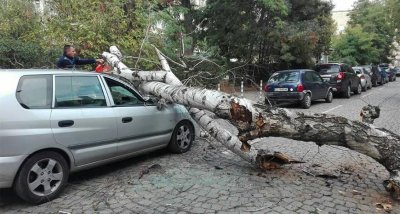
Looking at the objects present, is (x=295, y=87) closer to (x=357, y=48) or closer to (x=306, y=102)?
(x=306, y=102)

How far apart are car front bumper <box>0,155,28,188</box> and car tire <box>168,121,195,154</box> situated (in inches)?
116

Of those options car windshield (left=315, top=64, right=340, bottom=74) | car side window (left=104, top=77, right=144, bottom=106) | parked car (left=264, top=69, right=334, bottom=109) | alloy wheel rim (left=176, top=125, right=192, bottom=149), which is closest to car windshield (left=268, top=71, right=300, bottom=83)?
parked car (left=264, top=69, right=334, bottom=109)

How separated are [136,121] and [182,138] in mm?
1325

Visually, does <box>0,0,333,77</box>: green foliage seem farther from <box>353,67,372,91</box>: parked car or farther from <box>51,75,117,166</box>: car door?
<box>353,67,372,91</box>: parked car

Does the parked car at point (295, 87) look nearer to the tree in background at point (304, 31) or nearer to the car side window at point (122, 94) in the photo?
the tree in background at point (304, 31)

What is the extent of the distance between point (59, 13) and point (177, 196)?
34.4ft

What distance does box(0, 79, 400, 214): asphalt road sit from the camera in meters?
4.68

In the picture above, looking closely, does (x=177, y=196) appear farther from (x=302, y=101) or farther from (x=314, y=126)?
(x=302, y=101)

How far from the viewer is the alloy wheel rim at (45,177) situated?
466 centimetres

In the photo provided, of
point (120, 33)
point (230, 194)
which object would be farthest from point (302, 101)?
point (230, 194)

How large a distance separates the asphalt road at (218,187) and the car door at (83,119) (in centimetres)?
54

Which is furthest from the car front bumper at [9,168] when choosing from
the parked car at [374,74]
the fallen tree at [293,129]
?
the parked car at [374,74]

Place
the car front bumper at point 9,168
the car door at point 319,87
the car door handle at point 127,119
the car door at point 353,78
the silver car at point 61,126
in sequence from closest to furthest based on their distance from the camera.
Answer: the car front bumper at point 9,168
the silver car at point 61,126
the car door handle at point 127,119
the car door at point 319,87
the car door at point 353,78

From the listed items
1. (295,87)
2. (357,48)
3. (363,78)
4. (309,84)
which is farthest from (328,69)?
(357,48)
